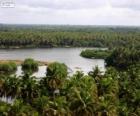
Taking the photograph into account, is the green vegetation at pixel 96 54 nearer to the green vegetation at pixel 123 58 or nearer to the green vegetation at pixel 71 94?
the green vegetation at pixel 123 58

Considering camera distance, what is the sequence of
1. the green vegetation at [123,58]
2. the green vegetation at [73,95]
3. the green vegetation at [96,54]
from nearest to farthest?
the green vegetation at [73,95]
the green vegetation at [123,58]
the green vegetation at [96,54]

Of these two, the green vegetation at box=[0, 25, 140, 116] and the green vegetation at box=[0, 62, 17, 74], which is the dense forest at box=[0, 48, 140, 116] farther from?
the green vegetation at box=[0, 62, 17, 74]

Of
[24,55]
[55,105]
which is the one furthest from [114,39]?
[55,105]

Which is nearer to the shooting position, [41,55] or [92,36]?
[41,55]

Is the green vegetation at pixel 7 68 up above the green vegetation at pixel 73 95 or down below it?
below

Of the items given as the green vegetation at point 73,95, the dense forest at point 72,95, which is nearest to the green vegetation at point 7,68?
the green vegetation at point 73,95

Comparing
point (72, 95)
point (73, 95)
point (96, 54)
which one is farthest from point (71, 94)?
point (96, 54)

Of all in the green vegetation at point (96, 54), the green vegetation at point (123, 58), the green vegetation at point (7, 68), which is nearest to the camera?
the green vegetation at point (7, 68)

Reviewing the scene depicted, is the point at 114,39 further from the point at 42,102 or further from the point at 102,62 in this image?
the point at 42,102
